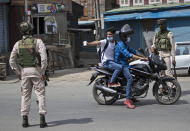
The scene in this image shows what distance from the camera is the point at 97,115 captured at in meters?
7.27

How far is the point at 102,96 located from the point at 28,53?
272 centimetres

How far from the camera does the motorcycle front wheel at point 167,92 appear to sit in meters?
7.93

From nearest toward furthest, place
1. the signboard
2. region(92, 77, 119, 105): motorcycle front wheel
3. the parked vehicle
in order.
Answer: region(92, 77, 119, 105): motorcycle front wheel, the parked vehicle, the signboard

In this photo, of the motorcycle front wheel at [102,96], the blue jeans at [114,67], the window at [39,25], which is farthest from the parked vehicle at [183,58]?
the window at [39,25]

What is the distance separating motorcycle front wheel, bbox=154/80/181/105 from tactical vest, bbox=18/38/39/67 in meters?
3.00

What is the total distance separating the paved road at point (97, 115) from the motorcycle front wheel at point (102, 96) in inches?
5.1

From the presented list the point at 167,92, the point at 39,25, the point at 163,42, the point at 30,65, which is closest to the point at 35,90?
the point at 30,65

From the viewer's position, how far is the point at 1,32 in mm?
18266

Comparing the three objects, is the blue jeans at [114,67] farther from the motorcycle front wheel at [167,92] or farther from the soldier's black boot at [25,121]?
the soldier's black boot at [25,121]

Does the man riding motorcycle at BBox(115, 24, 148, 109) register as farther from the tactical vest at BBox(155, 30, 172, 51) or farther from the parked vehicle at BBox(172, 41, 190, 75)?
the parked vehicle at BBox(172, 41, 190, 75)

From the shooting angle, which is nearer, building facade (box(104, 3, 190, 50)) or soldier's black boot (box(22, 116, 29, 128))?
soldier's black boot (box(22, 116, 29, 128))

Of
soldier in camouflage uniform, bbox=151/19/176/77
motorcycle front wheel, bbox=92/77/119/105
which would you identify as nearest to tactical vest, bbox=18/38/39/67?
motorcycle front wheel, bbox=92/77/119/105

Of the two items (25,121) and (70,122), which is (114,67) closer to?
(70,122)

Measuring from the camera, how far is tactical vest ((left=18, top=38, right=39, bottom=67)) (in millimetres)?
6195
